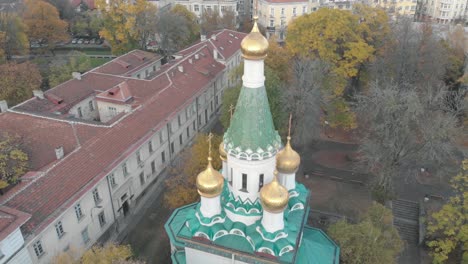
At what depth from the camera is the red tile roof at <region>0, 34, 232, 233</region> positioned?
25781mm

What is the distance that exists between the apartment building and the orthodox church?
932 centimetres

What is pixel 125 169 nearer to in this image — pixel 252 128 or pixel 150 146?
pixel 150 146

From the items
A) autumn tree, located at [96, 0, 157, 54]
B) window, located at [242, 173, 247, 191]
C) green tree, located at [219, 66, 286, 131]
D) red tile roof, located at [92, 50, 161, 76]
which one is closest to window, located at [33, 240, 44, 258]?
window, located at [242, 173, 247, 191]

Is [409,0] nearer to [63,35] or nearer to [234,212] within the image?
[63,35]

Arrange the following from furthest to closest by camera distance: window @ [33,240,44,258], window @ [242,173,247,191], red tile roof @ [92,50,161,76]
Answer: red tile roof @ [92,50,161,76], window @ [33,240,44,258], window @ [242,173,247,191]

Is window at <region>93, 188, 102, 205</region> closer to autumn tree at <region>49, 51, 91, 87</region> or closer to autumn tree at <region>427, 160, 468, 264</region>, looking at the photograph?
autumn tree at <region>427, 160, 468, 264</region>

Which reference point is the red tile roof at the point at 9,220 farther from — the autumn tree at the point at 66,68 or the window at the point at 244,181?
the autumn tree at the point at 66,68

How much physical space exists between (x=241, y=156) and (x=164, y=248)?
647 inches

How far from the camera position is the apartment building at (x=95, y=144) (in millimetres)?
25391

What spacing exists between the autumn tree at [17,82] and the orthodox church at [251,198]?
117ft

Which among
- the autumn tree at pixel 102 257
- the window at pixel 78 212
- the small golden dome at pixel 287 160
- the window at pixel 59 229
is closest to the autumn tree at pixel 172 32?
the window at pixel 78 212

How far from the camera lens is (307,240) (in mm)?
24062

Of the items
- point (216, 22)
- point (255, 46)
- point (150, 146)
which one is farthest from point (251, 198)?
point (216, 22)

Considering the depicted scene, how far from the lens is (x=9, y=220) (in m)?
21.8
